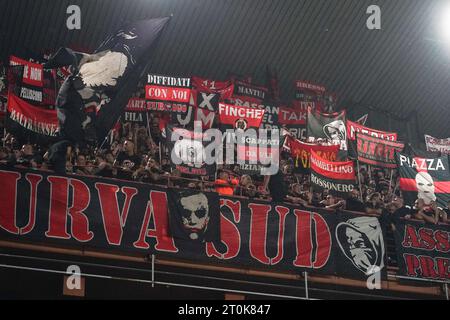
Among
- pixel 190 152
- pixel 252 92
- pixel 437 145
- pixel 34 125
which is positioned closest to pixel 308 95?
pixel 252 92

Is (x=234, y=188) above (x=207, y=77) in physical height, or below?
below

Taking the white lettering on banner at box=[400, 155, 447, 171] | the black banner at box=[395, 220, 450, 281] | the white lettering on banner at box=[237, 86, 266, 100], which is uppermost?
the white lettering on banner at box=[237, 86, 266, 100]

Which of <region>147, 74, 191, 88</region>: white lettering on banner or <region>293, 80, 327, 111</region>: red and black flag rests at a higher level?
<region>293, 80, 327, 111</region>: red and black flag

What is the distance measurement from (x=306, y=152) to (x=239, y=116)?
72.5 inches

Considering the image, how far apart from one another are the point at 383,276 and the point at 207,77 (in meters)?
8.46

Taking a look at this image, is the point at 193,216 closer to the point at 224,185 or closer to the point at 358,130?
the point at 224,185

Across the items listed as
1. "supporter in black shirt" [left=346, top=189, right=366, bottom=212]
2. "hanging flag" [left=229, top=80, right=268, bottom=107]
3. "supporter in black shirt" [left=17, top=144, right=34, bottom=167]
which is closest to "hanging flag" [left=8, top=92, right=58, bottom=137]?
"supporter in black shirt" [left=17, top=144, right=34, bottom=167]

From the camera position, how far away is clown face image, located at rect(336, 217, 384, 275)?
16.4 metres

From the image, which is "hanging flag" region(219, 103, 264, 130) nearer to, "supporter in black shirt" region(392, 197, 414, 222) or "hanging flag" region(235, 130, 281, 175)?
"hanging flag" region(235, 130, 281, 175)

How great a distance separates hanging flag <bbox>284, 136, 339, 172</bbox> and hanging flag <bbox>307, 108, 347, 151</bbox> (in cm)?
78
